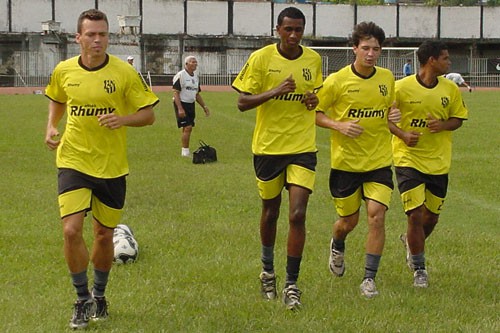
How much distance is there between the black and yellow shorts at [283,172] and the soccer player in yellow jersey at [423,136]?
3.34 ft

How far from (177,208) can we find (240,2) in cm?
5944

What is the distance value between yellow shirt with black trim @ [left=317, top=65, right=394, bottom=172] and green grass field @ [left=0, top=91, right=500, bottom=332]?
1.15 meters

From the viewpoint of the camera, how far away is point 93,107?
248 inches

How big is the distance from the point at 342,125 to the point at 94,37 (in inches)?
88.3

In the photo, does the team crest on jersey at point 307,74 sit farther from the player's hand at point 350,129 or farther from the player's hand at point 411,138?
the player's hand at point 411,138

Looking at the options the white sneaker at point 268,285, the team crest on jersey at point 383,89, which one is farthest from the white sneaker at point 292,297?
the team crest on jersey at point 383,89

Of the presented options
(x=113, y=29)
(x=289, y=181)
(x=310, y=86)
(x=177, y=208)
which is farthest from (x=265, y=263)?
(x=113, y=29)

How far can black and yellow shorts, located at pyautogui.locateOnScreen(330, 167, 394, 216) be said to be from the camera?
740 cm

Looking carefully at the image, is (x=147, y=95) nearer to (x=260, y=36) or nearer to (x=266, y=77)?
(x=266, y=77)

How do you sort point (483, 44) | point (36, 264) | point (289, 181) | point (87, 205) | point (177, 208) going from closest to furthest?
point (87, 205)
point (289, 181)
point (36, 264)
point (177, 208)
point (483, 44)

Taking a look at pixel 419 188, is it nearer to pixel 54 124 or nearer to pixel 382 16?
pixel 54 124

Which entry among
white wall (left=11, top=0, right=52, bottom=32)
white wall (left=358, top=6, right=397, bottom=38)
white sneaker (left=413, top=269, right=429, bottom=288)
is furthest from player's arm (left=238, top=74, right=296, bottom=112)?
white wall (left=358, top=6, right=397, bottom=38)

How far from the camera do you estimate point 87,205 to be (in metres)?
6.27

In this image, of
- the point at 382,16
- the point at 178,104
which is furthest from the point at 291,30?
the point at 382,16
